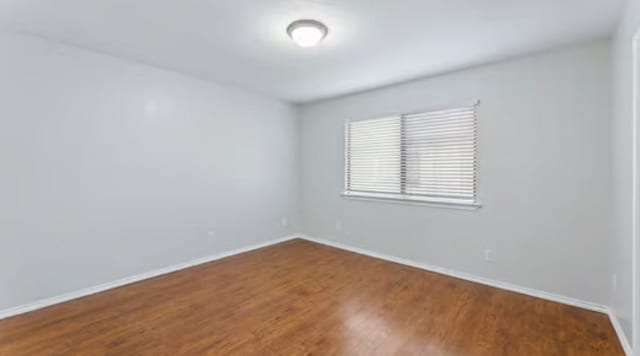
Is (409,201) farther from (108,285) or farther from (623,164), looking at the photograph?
(108,285)

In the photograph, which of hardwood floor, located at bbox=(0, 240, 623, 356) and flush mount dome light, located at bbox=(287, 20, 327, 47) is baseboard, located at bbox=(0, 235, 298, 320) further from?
flush mount dome light, located at bbox=(287, 20, 327, 47)

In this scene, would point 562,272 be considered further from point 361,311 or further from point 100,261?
point 100,261

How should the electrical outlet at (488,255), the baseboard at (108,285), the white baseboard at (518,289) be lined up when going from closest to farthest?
the white baseboard at (518,289) → the baseboard at (108,285) → the electrical outlet at (488,255)

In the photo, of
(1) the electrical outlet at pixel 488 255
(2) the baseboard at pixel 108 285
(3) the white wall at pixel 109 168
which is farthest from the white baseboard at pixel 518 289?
(3) the white wall at pixel 109 168

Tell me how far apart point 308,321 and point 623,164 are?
2653mm

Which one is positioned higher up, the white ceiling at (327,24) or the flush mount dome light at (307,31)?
the white ceiling at (327,24)

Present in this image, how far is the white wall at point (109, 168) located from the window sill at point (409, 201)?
1.65 meters

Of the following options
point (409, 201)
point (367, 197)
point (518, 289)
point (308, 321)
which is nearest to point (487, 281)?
point (518, 289)

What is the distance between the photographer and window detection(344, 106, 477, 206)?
3381mm

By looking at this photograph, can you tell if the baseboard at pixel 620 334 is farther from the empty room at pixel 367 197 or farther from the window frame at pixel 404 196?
the window frame at pixel 404 196

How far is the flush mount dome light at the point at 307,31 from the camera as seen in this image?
2260 millimetres

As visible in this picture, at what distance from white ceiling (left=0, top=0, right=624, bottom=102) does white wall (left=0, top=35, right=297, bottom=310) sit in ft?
1.28

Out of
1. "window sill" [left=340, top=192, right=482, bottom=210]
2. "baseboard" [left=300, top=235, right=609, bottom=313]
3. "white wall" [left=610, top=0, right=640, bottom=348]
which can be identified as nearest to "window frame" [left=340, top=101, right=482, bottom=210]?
"window sill" [left=340, top=192, right=482, bottom=210]

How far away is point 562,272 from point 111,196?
15.1 feet
